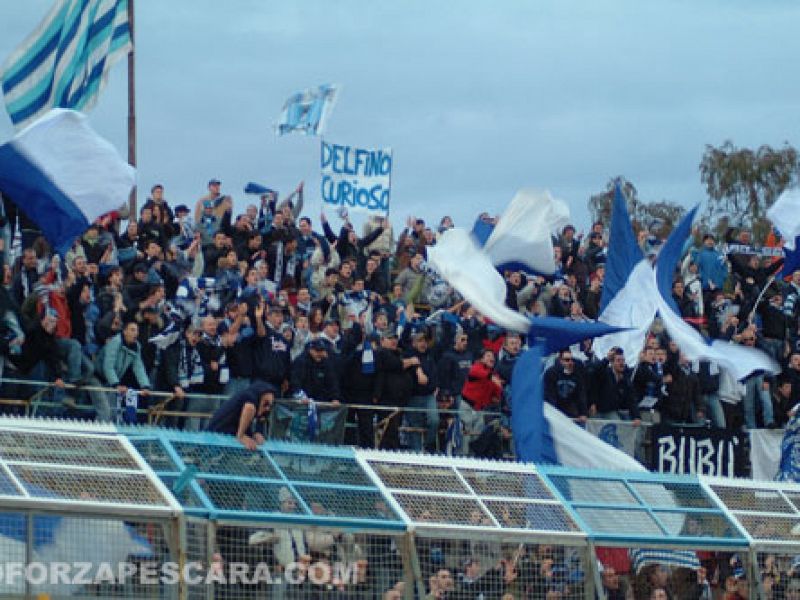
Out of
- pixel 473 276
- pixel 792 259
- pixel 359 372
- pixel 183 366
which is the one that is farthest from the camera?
pixel 792 259

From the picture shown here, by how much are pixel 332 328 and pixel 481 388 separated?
7.06 feet

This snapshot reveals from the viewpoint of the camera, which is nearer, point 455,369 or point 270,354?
point 270,354

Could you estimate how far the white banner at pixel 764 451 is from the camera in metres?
Answer: 27.6

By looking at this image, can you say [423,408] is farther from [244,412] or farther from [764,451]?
[244,412]

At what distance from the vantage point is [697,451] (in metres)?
27.5

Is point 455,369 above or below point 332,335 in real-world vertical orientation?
below

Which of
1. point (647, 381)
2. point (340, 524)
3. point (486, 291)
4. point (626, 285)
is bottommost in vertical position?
point (340, 524)

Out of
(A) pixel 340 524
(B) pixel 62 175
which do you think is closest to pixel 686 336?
(B) pixel 62 175

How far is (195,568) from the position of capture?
48.6 ft

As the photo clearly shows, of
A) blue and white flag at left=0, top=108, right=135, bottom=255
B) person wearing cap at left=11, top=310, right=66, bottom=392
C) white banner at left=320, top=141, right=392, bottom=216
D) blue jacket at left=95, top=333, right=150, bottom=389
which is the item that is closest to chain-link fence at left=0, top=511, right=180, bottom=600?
blue and white flag at left=0, top=108, right=135, bottom=255

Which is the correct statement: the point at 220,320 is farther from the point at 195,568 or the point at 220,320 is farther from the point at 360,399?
the point at 195,568

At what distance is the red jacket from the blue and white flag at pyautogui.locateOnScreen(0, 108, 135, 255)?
247 inches

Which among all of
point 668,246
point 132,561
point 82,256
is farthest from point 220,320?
point 132,561

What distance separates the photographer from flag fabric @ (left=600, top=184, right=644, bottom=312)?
25875 mm
